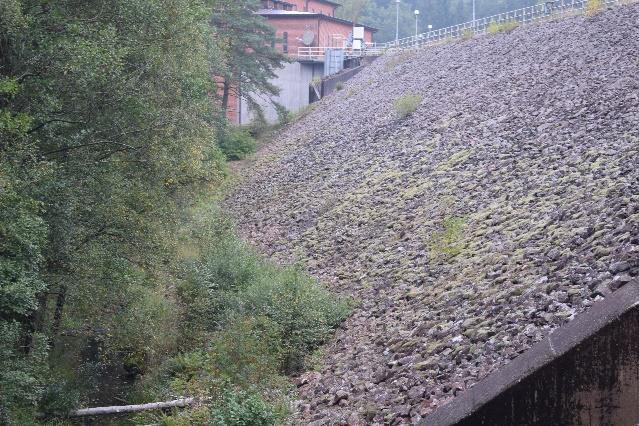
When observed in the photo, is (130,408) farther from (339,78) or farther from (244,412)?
(339,78)

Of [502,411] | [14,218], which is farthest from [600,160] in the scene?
[14,218]

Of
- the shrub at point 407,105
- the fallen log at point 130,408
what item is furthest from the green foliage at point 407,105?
the fallen log at point 130,408

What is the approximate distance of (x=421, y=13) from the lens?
90375 mm

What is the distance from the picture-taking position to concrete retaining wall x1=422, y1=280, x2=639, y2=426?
724cm

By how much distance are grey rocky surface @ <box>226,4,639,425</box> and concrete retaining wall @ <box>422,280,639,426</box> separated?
1141 mm

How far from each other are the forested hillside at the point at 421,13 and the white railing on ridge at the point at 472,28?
24585 mm

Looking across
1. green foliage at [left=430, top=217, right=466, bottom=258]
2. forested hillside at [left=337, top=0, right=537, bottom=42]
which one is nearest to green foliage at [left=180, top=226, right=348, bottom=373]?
green foliage at [left=430, top=217, right=466, bottom=258]

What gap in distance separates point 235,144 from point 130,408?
25106mm

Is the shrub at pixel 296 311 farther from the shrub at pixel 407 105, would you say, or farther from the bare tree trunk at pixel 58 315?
the shrub at pixel 407 105

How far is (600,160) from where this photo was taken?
14219 millimetres

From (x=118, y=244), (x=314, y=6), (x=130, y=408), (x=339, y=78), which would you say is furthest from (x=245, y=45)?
(x=314, y=6)

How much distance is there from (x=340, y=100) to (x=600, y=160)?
1034 inches

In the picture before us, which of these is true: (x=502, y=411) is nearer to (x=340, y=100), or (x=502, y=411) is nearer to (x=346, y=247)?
(x=346, y=247)

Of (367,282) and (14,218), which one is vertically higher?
(14,218)
